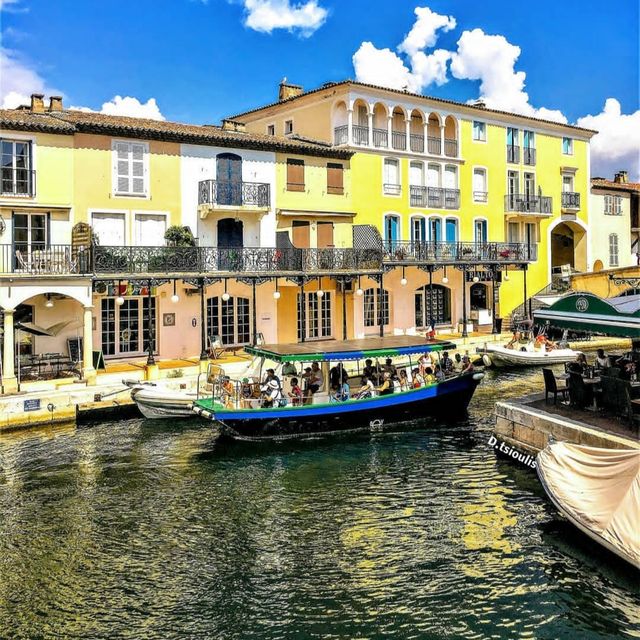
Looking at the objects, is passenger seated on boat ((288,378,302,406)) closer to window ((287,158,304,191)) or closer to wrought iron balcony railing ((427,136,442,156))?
window ((287,158,304,191))

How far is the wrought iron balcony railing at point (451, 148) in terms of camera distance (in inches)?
1598

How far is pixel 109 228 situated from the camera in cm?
2850

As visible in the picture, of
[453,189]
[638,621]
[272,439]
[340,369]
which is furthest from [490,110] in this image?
[638,621]

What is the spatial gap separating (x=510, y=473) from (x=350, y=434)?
585cm

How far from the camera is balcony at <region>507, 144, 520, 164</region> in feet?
144

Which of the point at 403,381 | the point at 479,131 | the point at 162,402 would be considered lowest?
the point at 162,402

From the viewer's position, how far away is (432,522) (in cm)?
1445

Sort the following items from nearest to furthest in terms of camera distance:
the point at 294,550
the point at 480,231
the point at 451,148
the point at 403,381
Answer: the point at 294,550
the point at 403,381
the point at 451,148
the point at 480,231

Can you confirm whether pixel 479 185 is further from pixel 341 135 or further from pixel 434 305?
pixel 341 135

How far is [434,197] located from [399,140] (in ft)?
12.3

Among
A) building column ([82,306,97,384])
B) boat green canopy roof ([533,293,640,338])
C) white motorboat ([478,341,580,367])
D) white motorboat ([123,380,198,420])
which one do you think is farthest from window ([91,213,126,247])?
white motorboat ([478,341,580,367])

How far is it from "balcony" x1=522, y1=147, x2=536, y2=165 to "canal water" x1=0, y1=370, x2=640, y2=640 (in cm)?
2942

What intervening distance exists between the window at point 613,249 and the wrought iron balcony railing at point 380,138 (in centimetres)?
2131

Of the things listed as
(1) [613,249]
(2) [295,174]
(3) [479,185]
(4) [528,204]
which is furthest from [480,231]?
(1) [613,249]
